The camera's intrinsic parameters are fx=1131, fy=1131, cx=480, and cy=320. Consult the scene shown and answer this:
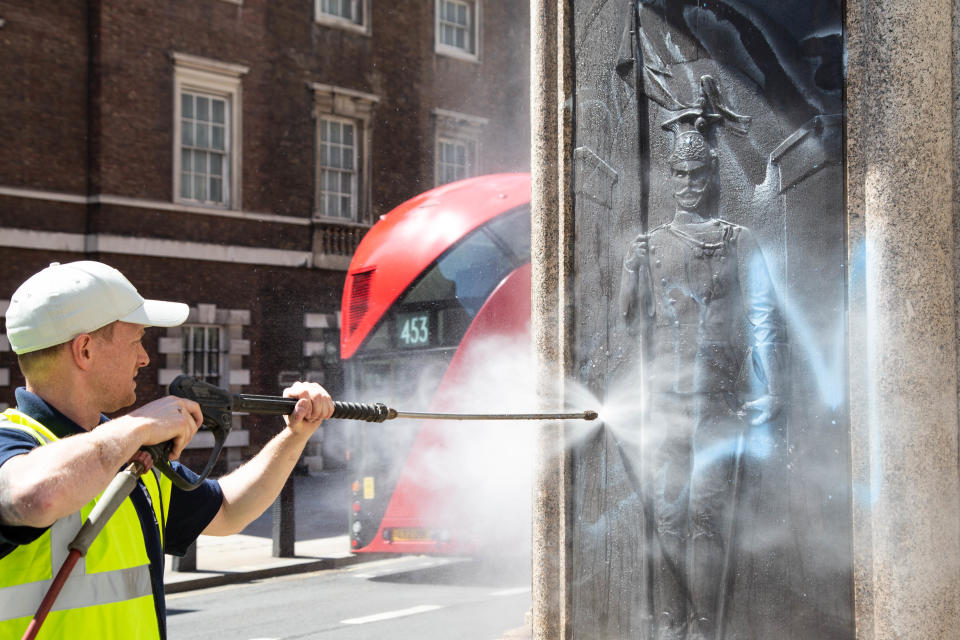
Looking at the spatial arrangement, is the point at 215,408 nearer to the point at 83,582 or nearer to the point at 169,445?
the point at 169,445

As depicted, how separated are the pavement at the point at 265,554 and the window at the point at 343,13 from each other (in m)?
10.2

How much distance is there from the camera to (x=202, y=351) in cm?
2030

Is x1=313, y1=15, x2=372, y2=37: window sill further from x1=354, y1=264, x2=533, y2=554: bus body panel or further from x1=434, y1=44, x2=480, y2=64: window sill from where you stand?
x1=354, y1=264, x2=533, y2=554: bus body panel

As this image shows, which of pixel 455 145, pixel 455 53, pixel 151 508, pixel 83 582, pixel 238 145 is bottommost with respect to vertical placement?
pixel 83 582

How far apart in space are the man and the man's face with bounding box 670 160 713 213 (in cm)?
144

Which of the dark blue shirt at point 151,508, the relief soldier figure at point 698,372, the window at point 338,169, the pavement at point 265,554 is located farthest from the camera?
the window at point 338,169

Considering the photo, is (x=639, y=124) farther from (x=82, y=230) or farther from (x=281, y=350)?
(x=281, y=350)

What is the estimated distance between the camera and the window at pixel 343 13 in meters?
22.5

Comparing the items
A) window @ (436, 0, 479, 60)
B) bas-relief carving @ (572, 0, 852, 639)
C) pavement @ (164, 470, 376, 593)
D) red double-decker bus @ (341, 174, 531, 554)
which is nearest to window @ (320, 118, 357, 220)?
window @ (436, 0, 479, 60)

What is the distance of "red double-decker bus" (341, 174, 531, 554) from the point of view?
10195 millimetres

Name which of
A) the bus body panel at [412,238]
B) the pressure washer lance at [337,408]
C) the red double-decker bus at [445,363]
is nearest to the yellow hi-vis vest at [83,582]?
the pressure washer lance at [337,408]

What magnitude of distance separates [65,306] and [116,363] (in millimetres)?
184

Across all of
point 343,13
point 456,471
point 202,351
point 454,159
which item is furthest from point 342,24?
point 456,471

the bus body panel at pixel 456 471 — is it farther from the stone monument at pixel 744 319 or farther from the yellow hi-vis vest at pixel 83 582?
the yellow hi-vis vest at pixel 83 582
